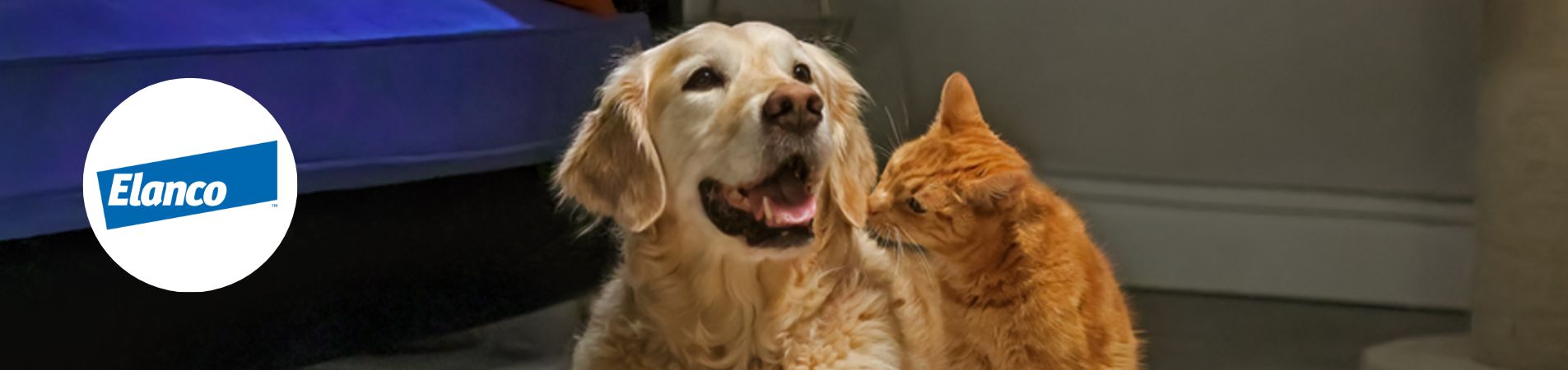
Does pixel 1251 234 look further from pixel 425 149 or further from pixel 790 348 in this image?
pixel 425 149

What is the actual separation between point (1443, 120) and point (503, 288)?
20.6 inches

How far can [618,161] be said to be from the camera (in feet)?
1.88

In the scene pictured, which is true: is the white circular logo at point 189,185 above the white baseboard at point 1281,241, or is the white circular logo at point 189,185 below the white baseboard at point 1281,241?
above

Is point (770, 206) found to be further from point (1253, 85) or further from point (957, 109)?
point (1253, 85)

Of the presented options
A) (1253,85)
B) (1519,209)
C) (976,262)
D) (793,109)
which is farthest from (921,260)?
(1519,209)

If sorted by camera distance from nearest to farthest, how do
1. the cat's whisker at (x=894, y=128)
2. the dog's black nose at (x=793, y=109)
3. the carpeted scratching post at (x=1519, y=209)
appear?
1. the dog's black nose at (x=793, y=109)
2. the cat's whisker at (x=894, y=128)
3. the carpeted scratching post at (x=1519, y=209)

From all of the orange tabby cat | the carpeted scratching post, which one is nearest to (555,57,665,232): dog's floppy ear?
the orange tabby cat

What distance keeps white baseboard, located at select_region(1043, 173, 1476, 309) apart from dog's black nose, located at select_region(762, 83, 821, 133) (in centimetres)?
22

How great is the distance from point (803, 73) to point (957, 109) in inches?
4.3

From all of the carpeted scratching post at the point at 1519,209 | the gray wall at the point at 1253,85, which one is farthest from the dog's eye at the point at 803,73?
the carpeted scratching post at the point at 1519,209

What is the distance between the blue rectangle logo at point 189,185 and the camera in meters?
0.59

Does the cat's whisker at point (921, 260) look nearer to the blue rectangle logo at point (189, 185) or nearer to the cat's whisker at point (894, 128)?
the cat's whisker at point (894, 128)

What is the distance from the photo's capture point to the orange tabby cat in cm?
62

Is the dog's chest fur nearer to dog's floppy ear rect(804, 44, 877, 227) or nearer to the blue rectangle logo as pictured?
dog's floppy ear rect(804, 44, 877, 227)
